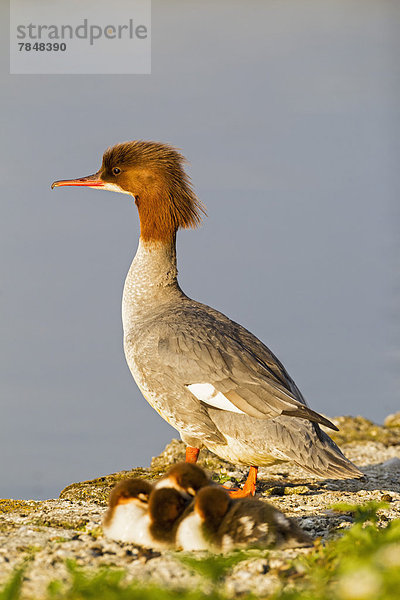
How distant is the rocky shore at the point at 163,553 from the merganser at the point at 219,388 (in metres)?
0.46

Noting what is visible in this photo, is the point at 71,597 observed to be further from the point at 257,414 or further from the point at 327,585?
the point at 257,414

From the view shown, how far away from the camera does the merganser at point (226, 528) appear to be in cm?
407

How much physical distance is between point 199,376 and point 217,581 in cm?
307

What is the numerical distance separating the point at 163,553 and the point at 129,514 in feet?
1.37

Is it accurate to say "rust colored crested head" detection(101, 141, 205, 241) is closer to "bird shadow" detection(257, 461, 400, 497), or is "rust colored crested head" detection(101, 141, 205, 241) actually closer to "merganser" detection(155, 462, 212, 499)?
"bird shadow" detection(257, 461, 400, 497)

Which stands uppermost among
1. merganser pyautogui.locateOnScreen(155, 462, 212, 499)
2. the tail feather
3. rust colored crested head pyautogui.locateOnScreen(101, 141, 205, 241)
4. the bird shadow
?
rust colored crested head pyautogui.locateOnScreen(101, 141, 205, 241)

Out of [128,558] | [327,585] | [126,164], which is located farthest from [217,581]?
[126,164]

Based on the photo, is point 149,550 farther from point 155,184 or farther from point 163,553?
point 155,184

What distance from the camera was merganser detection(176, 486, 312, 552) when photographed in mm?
4074

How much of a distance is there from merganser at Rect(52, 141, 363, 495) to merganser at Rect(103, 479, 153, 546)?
160cm

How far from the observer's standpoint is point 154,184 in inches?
307

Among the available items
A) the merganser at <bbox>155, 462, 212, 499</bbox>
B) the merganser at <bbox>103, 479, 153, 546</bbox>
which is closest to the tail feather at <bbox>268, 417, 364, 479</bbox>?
the merganser at <bbox>155, 462, 212, 499</bbox>

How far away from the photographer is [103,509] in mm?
5727

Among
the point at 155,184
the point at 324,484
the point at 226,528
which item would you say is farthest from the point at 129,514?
the point at 155,184
